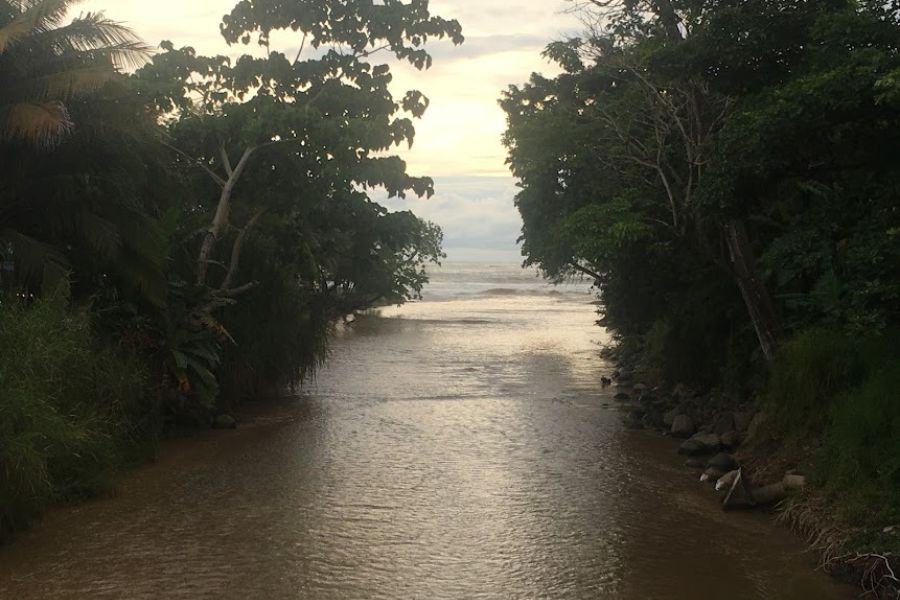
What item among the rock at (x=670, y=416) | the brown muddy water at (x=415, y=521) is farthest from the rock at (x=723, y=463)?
the rock at (x=670, y=416)

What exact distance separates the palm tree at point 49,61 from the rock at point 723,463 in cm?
1104

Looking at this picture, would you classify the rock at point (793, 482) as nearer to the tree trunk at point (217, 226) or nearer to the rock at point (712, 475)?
the rock at point (712, 475)

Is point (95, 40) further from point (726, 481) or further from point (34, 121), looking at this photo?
point (726, 481)

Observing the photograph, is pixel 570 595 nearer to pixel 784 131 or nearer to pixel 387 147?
pixel 784 131

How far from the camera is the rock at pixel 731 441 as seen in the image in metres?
14.4

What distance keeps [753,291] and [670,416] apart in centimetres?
397

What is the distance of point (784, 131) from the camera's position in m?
9.63

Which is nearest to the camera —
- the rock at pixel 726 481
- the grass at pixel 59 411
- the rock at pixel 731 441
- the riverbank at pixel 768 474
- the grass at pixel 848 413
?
the riverbank at pixel 768 474

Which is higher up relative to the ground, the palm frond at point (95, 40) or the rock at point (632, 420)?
the palm frond at point (95, 40)

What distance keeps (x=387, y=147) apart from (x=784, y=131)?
16236 mm

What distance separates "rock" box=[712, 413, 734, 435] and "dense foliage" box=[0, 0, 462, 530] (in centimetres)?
924

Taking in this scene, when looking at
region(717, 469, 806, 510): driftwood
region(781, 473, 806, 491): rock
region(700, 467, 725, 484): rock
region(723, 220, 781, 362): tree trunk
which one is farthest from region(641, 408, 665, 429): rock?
region(781, 473, 806, 491): rock

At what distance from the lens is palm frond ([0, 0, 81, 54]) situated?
12860mm

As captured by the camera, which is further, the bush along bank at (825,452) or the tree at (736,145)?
the tree at (736,145)
